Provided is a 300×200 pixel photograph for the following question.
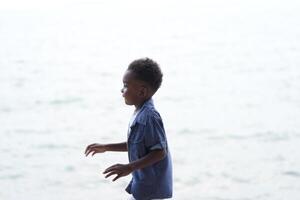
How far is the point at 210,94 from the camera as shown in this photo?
7527 millimetres

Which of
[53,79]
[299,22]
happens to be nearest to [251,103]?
[53,79]

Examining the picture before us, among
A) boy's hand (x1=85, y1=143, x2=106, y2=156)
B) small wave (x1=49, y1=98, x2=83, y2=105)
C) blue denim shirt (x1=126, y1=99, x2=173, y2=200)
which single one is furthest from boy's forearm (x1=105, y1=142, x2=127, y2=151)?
small wave (x1=49, y1=98, x2=83, y2=105)

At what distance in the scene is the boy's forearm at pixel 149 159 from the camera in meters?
1.99

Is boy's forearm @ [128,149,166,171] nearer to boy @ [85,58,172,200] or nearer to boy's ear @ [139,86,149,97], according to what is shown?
boy @ [85,58,172,200]

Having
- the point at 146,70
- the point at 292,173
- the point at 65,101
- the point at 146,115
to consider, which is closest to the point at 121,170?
the point at 146,115

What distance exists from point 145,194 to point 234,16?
9.44 meters

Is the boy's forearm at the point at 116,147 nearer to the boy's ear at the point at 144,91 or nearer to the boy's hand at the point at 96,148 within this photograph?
the boy's hand at the point at 96,148

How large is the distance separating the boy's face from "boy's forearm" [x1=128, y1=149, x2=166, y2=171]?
17 centimetres

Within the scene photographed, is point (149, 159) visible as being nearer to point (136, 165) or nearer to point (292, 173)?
point (136, 165)

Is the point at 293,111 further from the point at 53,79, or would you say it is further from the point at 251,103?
the point at 53,79

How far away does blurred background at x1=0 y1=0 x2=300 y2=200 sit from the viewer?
16.7 feet

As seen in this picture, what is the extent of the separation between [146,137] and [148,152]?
1.7 inches

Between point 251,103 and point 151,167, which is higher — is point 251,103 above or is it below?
below

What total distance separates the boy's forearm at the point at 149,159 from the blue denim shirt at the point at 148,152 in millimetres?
14
